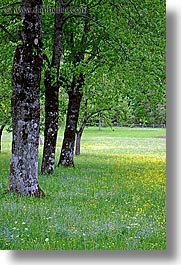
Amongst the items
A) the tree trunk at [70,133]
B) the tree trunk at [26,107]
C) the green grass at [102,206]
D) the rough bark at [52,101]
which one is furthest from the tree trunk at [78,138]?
the tree trunk at [26,107]

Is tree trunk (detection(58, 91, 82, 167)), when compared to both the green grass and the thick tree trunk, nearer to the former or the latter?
the green grass

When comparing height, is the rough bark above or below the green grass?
above

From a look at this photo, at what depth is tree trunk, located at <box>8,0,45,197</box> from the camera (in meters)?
6.64

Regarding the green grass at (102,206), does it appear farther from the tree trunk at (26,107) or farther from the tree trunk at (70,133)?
the tree trunk at (70,133)

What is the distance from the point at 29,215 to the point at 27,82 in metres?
1.75

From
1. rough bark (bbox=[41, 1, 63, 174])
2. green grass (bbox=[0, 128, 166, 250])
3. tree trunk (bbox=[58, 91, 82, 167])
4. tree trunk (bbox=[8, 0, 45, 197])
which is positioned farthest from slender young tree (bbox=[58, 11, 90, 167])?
tree trunk (bbox=[8, 0, 45, 197])

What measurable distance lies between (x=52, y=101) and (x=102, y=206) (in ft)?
11.5

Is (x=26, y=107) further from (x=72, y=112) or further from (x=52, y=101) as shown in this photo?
(x=72, y=112)

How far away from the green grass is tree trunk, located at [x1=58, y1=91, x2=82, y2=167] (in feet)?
2.71

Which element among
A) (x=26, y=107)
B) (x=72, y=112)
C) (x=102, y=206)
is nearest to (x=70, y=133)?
(x=72, y=112)

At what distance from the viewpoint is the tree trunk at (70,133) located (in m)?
10.9

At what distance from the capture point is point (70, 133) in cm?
Result: 1109

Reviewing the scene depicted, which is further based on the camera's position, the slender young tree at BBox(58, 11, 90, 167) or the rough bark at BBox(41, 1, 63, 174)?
the slender young tree at BBox(58, 11, 90, 167)

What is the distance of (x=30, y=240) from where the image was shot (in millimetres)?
5074
